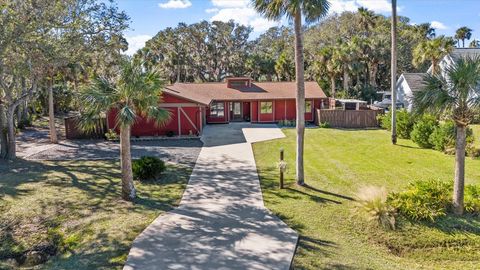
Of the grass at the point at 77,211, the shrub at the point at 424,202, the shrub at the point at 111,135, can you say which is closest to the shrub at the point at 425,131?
the shrub at the point at 424,202

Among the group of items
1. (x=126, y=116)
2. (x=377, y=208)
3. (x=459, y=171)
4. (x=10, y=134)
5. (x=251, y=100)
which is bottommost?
(x=377, y=208)

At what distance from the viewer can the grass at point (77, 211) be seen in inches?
323

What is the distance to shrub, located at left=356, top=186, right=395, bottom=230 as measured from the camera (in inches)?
361

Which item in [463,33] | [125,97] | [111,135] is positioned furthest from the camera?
[463,33]

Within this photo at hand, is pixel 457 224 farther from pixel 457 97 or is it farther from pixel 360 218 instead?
pixel 457 97

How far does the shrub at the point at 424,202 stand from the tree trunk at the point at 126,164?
7813 mm

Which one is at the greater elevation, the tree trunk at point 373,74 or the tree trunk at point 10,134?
the tree trunk at point 373,74

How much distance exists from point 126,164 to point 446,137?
14738 mm

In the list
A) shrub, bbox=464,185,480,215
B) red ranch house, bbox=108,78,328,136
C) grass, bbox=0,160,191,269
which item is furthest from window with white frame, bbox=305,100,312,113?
shrub, bbox=464,185,480,215

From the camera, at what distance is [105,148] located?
2038 cm

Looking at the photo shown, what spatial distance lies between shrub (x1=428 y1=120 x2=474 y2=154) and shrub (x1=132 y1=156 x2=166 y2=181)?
1341cm

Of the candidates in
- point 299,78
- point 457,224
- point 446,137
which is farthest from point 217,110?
point 457,224

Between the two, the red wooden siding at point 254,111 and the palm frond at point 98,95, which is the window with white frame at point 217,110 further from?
the palm frond at point 98,95

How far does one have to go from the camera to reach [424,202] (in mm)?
9742
